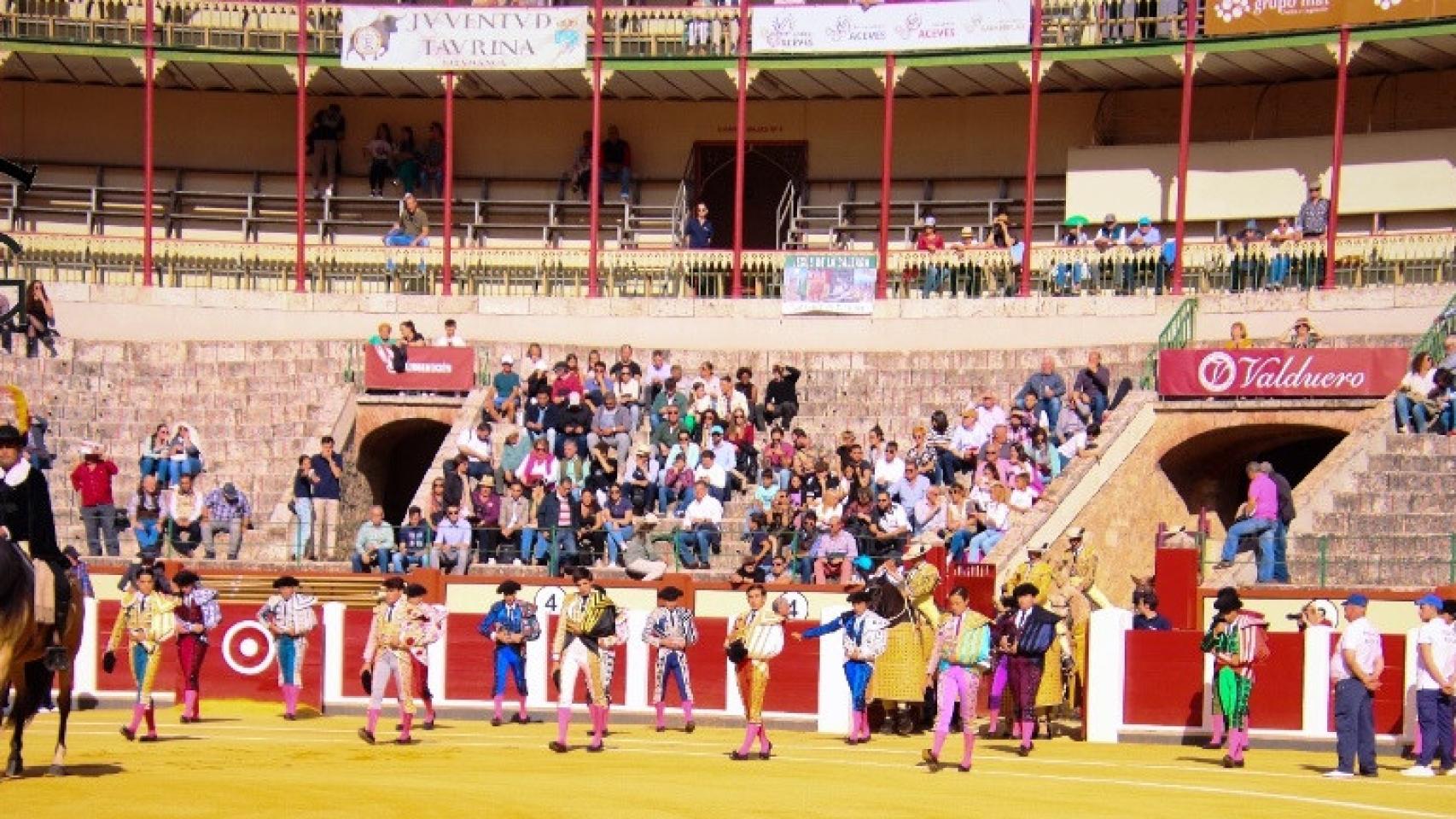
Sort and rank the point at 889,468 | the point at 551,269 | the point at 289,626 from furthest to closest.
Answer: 1. the point at 551,269
2. the point at 889,468
3. the point at 289,626

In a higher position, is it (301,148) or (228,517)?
(301,148)

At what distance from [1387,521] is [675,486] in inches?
300

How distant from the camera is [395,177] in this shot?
40281mm

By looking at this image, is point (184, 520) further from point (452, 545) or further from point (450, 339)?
point (450, 339)

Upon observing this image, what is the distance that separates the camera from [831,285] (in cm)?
3566

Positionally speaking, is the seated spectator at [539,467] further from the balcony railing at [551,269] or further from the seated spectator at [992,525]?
the balcony railing at [551,269]

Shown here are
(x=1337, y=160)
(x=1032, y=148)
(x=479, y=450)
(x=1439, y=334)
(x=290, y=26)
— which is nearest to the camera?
(x=1439, y=334)

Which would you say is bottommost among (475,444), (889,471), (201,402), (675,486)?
(675,486)

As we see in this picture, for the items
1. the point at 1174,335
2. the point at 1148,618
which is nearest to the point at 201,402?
the point at 1174,335

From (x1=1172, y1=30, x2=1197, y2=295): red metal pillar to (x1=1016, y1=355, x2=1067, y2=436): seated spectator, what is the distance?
4605 millimetres

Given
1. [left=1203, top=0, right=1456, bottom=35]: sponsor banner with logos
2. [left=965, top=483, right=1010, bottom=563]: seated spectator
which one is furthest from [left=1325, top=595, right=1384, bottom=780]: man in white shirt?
[left=1203, top=0, right=1456, bottom=35]: sponsor banner with logos

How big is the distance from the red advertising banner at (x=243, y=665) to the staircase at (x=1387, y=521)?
955 cm

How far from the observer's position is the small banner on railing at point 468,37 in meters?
36.9

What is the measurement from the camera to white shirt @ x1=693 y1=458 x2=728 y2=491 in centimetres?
2830
